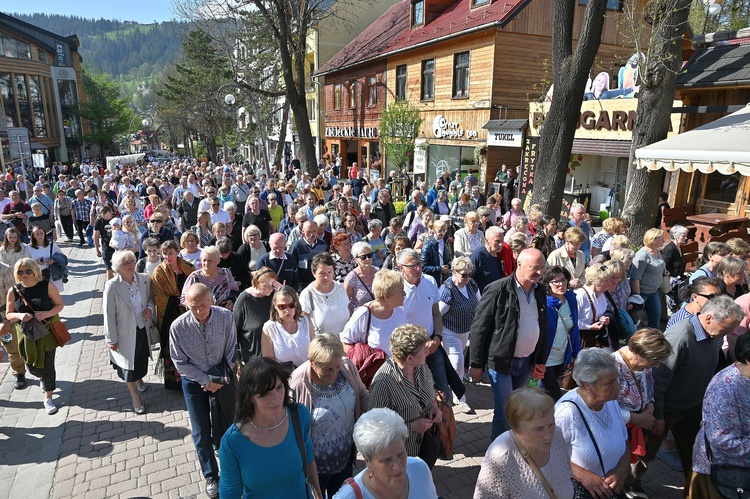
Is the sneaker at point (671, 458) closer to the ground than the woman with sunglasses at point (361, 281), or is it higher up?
closer to the ground

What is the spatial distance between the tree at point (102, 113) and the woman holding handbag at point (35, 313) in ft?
202

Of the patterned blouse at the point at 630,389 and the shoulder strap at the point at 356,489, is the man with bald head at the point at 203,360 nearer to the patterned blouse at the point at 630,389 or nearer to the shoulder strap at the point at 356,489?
the shoulder strap at the point at 356,489

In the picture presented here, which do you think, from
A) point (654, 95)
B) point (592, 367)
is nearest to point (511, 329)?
point (592, 367)

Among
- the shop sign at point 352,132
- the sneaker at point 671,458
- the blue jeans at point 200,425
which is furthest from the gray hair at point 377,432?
the shop sign at point 352,132

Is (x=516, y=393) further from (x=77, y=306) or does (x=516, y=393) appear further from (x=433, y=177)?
(x=433, y=177)

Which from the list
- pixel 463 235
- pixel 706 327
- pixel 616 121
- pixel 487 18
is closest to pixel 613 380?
pixel 706 327

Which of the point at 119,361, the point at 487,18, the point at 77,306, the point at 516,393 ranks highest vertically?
the point at 487,18

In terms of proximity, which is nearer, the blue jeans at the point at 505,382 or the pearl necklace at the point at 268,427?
the pearl necklace at the point at 268,427

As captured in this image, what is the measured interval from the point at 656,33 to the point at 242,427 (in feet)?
33.0

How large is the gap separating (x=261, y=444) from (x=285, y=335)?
126 centimetres

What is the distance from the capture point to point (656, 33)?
29.1 feet

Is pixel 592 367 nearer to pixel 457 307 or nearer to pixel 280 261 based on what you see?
pixel 457 307

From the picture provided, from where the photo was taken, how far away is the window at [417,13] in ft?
71.5

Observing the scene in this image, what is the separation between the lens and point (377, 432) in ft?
7.30
